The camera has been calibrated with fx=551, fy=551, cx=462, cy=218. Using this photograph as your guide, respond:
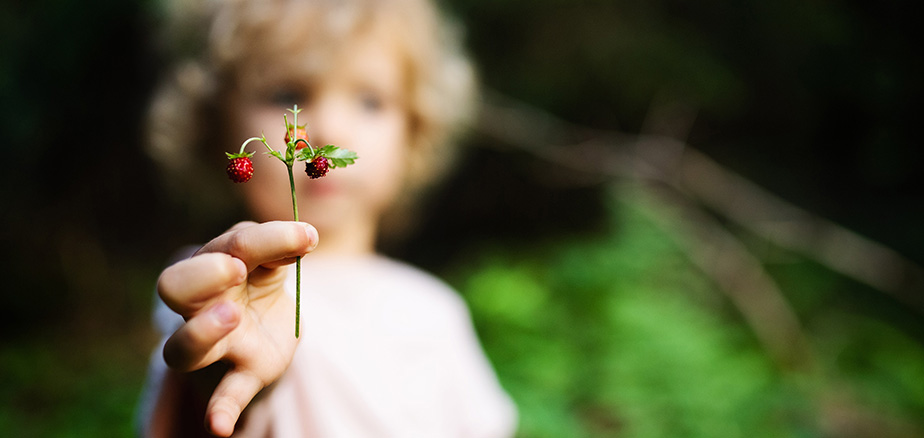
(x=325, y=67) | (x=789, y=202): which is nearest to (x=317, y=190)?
(x=325, y=67)

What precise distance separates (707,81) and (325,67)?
7.82ft

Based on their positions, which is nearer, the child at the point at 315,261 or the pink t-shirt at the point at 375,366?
the child at the point at 315,261

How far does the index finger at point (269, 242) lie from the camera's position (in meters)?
0.33

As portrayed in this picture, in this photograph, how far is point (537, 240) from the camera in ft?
10.3

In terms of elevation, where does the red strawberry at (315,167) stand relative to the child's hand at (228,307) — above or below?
above

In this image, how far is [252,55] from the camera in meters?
0.74

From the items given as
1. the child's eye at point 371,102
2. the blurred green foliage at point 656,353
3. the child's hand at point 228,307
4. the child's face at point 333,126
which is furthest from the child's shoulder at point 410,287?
the blurred green foliage at point 656,353

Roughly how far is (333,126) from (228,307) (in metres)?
0.35

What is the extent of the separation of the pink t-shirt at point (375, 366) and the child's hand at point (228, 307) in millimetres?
285

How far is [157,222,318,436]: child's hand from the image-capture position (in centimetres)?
33

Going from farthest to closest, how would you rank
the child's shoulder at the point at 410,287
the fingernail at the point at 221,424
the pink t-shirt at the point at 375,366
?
the child's shoulder at the point at 410,287
the pink t-shirt at the point at 375,366
the fingernail at the point at 221,424

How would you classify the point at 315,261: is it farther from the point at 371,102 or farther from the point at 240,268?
the point at 240,268

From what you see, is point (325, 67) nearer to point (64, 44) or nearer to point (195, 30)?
point (195, 30)

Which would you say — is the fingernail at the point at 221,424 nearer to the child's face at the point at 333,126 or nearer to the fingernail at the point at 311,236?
the fingernail at the point at 311,236
